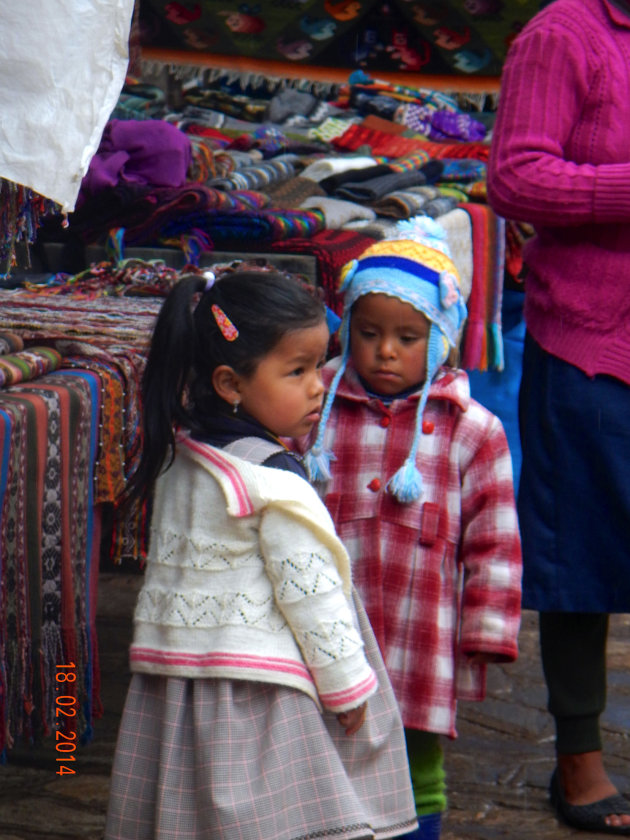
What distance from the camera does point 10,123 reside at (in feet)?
6.77

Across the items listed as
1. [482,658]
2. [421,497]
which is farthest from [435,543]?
[482,658]

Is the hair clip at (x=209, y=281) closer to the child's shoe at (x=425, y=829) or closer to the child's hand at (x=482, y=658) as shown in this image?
the child's hand at (x=482, y=658)

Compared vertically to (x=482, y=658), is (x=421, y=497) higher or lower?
higher

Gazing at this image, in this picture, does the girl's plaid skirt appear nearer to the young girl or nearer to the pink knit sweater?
the young girl

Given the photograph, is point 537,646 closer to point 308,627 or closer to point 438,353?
point 438,353

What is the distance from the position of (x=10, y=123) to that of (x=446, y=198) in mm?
3816

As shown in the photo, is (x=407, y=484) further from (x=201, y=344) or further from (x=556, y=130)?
(x=556, y=130)

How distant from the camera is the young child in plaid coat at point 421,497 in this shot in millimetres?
2451

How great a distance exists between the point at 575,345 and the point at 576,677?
2.65 feet

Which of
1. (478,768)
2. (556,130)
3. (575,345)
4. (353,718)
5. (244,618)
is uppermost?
(556,130)

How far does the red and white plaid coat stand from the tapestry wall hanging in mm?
6279

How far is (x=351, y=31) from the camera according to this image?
8.78 meters

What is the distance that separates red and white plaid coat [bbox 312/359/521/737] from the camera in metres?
2.45

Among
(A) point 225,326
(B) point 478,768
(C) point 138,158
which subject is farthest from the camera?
(C) point 138,158
